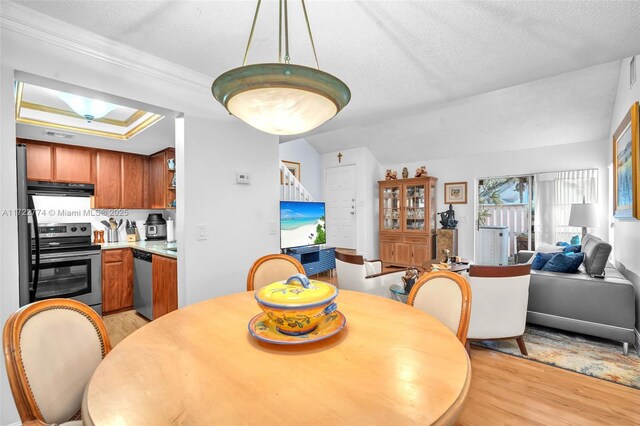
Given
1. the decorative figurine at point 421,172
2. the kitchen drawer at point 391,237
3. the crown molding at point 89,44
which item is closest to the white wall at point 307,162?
the kitchen drawer at point 391,237

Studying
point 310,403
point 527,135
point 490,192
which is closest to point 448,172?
point 490,192

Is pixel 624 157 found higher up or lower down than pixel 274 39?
lower down

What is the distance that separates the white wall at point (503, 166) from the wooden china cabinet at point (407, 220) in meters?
0.40

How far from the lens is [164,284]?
2.64 metres

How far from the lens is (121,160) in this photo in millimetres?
3779

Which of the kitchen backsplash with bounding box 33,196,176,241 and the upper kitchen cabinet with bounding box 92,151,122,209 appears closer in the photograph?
the kitchen backsplash with bounding box 33,196,176,241

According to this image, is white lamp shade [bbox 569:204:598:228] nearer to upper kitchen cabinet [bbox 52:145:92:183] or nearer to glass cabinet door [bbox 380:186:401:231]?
glass cabinet door [bbox 380:186:401:231]

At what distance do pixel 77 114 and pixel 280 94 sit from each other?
3.27m

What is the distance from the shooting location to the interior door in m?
6.52

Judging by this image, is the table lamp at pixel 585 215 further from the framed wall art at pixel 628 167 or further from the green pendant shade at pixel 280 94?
the green pendant shade at pixel 280 94

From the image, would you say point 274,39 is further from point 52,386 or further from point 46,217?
point 46,217

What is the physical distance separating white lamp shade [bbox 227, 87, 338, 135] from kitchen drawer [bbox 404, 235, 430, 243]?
505 centimetres

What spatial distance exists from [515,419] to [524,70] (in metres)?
2.30

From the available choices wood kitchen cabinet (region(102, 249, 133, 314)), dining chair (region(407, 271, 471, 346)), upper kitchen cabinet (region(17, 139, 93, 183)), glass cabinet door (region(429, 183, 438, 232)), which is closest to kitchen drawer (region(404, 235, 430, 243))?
glass cabinet door (region(429, 183, 438, 232))
